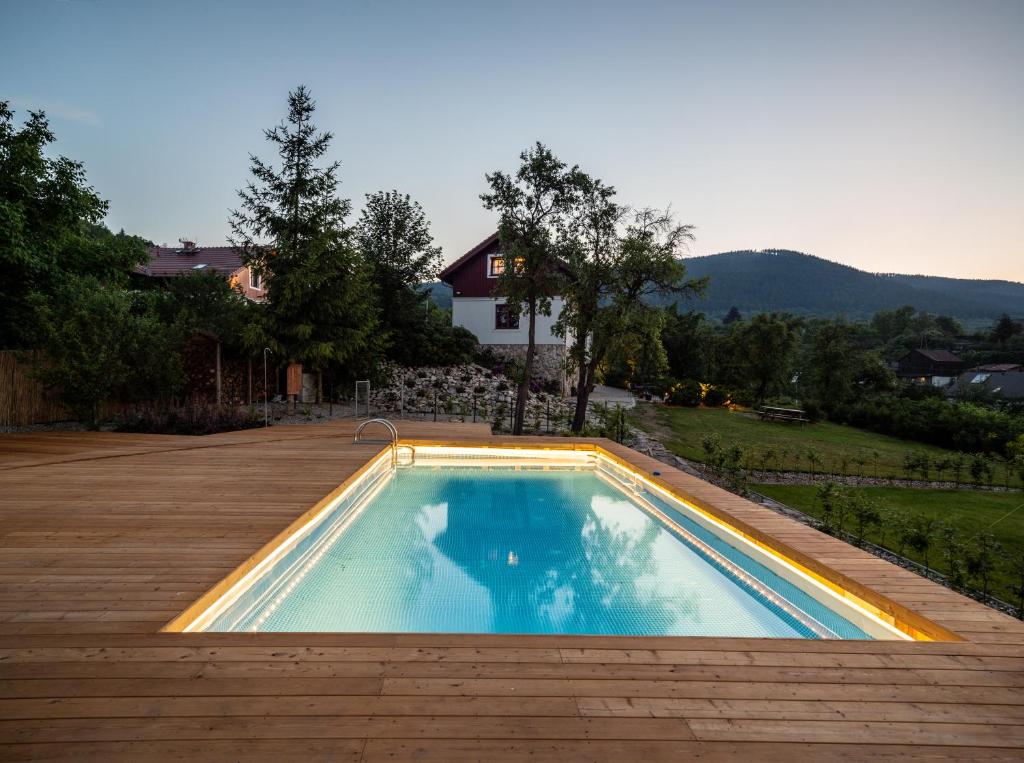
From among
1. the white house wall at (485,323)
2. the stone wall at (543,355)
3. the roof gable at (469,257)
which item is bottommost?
the stone wall at (543,355)

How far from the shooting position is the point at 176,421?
9.73m

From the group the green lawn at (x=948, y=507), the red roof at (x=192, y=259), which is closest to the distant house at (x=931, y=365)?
the green lawn at (x=948, y=507)

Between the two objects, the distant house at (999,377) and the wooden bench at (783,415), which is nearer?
the wooden bench at (783,415)

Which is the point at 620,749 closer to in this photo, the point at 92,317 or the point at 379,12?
the point at 92,317

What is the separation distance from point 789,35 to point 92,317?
1667 cm

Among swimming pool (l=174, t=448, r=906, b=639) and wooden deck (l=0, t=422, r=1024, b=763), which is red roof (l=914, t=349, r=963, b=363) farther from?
wooden deck (l=0, t=422, r=1024, b=763)

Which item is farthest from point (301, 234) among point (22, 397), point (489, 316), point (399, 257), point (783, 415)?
point (783, 415)

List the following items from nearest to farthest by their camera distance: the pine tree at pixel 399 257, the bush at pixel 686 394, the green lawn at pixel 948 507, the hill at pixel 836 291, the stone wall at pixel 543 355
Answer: the green lawn at pixel 948 507
the pine tree at pixel 399 257
the stone wall at pixel 543 355
the bush at pixel 686 394
the hill at pixel 836 291

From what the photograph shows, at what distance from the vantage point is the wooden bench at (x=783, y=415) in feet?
67.3

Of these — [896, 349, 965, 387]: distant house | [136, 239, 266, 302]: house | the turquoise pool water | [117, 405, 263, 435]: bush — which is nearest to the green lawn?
the turquoise pool water

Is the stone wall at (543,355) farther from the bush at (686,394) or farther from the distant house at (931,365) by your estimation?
the distant house at (931,365)

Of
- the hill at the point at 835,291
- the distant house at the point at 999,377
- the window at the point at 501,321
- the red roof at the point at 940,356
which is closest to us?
the window at the point at 501,321

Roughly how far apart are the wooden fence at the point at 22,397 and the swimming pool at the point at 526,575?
292 inches

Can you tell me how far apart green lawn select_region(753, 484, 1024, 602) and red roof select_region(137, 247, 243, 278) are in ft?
82.4
